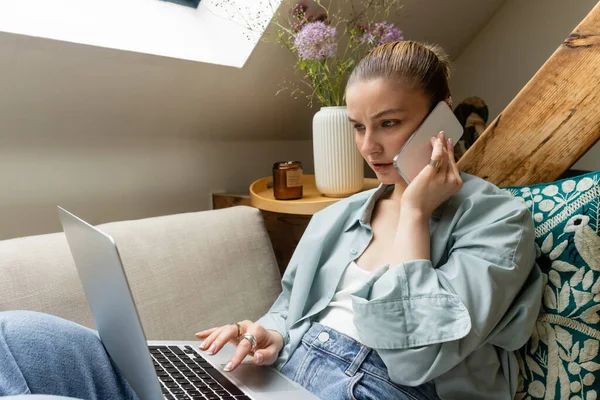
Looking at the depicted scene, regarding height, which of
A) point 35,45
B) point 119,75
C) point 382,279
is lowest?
point 382,279

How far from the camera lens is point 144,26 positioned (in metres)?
1.39

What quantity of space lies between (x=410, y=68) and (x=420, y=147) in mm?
149

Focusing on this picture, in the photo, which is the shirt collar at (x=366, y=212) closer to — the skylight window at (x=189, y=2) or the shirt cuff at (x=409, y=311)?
the shirt cuff at (x=409, y=311)

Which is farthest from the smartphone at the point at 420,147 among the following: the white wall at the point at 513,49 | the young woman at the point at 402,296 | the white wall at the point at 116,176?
the white wall at the point at 513,49

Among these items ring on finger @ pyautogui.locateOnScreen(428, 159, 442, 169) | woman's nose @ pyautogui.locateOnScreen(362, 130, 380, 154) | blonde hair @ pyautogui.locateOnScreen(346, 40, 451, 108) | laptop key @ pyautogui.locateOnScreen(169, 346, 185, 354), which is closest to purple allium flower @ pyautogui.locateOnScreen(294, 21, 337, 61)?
blonde hair @ pyautogui.locateOnScreen(346, 40, 451, 108)

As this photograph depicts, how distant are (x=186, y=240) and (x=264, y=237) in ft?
0.81

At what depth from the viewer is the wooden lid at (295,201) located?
136cm

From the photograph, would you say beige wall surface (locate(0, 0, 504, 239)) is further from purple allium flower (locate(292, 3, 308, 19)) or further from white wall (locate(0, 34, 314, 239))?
purple allium flower (locate(292, 3, 308, 19))

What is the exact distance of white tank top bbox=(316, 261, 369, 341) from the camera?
95 centimetres

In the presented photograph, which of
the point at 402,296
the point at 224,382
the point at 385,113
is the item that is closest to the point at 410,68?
the point at 385,113

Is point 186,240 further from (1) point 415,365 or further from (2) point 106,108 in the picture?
(1) point 415,365

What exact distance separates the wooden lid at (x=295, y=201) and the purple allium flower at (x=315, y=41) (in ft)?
1.29

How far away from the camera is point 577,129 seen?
97 cm

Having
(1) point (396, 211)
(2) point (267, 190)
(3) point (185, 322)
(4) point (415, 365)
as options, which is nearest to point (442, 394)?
(4) point (415, 365)
